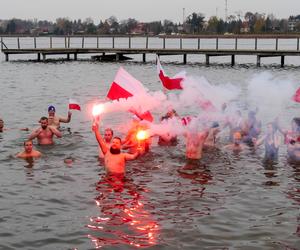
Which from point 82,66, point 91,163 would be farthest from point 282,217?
point 82,66

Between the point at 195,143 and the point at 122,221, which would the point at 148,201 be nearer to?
the point at 122,221

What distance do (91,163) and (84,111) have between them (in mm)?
11293

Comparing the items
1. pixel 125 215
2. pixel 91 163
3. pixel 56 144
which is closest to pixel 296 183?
pixel 125 215

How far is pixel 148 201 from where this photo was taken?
11758mm

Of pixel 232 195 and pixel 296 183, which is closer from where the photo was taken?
pixel 232 195

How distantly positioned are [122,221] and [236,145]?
7.42 meters

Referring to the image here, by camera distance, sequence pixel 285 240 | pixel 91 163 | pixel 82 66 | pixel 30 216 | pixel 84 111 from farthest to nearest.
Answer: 1. pixel 82 66
2. pixel 84 111
3. pixel 91 163
4. pixel 30 216
5. pixel 285 240

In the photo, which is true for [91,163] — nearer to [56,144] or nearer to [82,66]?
[56,144]

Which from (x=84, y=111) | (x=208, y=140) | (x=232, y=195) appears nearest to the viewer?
(x=232, y=195)

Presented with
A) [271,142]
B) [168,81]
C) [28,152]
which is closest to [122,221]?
[28,152]

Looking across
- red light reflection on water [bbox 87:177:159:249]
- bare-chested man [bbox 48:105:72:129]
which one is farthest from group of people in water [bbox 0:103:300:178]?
bare-chested man [bbox 48:105:72:129]

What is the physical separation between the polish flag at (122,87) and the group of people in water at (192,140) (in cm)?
106

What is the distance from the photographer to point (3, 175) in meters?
14.0

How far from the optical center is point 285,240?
9.72 meters
